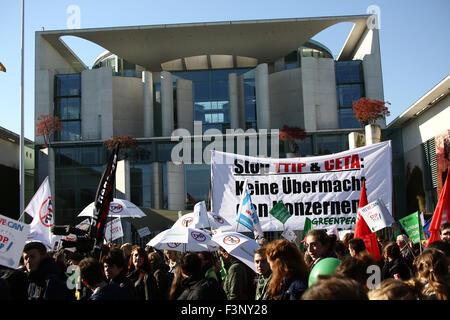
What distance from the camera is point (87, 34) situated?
44750 millimetres

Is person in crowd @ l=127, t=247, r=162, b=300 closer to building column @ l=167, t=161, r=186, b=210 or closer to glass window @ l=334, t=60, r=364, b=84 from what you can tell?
building column @ l=167, t=161, r=186, b=210

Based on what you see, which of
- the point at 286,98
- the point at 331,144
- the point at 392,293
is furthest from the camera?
the point at 286,98

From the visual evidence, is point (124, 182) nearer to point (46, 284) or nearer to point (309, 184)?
point (309, 184)

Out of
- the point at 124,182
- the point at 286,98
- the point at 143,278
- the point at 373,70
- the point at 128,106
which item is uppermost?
the point at 373,70

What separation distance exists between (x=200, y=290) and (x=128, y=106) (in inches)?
1701

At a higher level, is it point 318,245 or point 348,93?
point 348,93

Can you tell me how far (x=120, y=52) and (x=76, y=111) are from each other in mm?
6594

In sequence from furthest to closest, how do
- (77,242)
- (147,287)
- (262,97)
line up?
1. (262,97)
2. (77,242)
3. (147,287)

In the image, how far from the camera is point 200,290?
466 centimetres

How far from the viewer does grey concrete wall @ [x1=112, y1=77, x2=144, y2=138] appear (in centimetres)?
4603

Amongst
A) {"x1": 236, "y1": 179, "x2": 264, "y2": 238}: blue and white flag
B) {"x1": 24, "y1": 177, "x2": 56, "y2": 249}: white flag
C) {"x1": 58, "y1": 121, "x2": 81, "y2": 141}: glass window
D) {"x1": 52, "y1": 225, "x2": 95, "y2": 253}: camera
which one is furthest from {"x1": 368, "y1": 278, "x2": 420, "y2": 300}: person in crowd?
{"x1": 58, "y1": 121, "x2": 81, "y2": 141}: glass window

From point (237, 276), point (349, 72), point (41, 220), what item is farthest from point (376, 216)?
point (349, 72)

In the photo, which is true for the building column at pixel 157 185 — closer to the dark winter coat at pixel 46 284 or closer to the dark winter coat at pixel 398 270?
the dark winter coat at pixel 398 270

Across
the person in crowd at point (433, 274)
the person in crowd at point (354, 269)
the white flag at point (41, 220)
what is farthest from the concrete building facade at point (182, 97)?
the person in crowd at point (433, 274)
